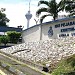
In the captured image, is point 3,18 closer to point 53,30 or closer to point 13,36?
point 13,36

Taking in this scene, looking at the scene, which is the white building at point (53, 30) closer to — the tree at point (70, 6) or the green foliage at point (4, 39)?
the tree at point (70, 6)

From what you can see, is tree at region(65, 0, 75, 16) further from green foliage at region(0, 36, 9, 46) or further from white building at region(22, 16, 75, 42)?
green foliage at region(0, 36, 9, 46)

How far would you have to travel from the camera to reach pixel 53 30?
25.1 m

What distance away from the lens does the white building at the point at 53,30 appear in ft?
72.2

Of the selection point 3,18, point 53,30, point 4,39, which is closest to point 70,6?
point 53,30

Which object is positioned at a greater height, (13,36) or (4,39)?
(13,36)

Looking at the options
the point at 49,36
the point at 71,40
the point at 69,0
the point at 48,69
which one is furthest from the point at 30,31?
the point at 48,69

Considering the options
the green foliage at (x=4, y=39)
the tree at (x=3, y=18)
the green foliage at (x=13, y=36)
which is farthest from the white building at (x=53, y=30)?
the tree at (x=3, y=18)

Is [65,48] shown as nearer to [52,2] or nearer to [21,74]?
[21,74]

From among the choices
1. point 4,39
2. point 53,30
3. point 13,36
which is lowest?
point 4,39

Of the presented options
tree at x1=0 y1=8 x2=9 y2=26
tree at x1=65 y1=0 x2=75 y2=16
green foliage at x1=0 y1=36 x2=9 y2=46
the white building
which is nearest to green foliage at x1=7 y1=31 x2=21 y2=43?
green foliage at x1=0 y1=36 x2=9 y2=46

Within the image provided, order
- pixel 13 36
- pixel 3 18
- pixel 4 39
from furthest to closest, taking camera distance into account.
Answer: pixel 3 18 → pixel 13 36 → pixel 4 39

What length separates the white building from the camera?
22.0m

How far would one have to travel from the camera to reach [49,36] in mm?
26141
